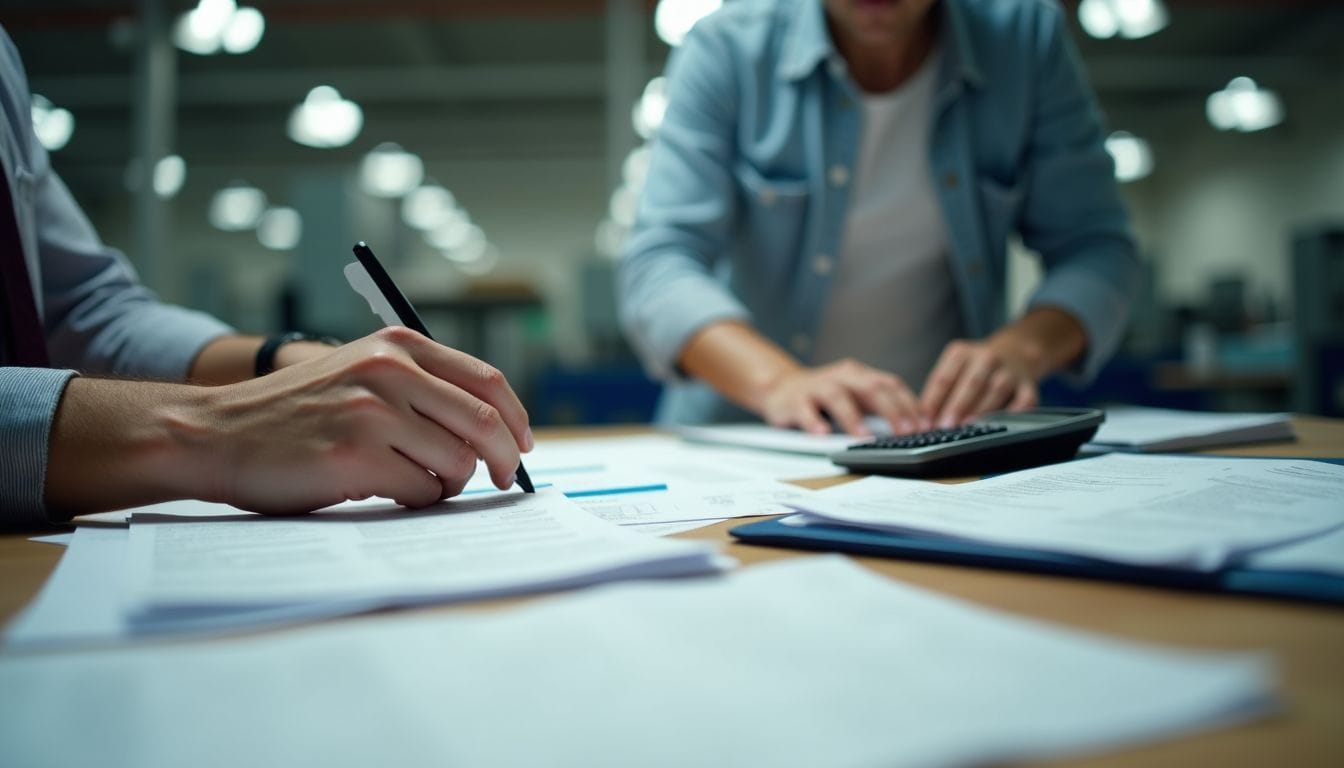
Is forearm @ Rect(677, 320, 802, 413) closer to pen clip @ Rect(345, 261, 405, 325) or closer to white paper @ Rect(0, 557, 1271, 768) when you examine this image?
pen clip @ Rect(345, 261, 405, 325)

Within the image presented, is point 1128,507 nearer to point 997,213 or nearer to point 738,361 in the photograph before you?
point 738,361

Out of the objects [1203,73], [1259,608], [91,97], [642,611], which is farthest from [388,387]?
[91,97]

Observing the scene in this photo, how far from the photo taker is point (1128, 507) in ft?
1.39

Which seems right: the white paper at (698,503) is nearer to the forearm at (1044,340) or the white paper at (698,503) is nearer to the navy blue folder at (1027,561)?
the navy blue folder at (1027,561)

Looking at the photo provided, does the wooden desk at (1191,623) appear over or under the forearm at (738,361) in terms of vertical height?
under

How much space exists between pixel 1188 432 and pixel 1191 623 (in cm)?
58

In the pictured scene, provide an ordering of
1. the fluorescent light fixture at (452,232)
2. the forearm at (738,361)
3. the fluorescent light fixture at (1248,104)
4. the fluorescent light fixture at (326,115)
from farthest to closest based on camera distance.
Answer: the fluorescent light fixture at (452,232)
the fluorescent light fixture at (1248,104)
the fluorescent light fixture at (326,115)
the forearm at (738,361)

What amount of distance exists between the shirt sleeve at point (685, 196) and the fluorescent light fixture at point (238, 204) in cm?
1132

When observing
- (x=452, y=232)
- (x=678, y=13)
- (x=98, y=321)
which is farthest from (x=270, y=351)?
(x=452, y=232)

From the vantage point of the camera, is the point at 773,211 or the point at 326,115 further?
the point at 326,115

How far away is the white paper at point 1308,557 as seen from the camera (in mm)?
313

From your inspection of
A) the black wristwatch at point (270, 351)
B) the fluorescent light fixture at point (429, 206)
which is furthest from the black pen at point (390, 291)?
the fluorescent light fixture at point (429, 206)

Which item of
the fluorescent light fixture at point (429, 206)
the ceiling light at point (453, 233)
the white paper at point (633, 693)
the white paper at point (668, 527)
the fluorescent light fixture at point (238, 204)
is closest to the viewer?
the white paper at point (633, 693)

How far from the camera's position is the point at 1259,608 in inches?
12.0
